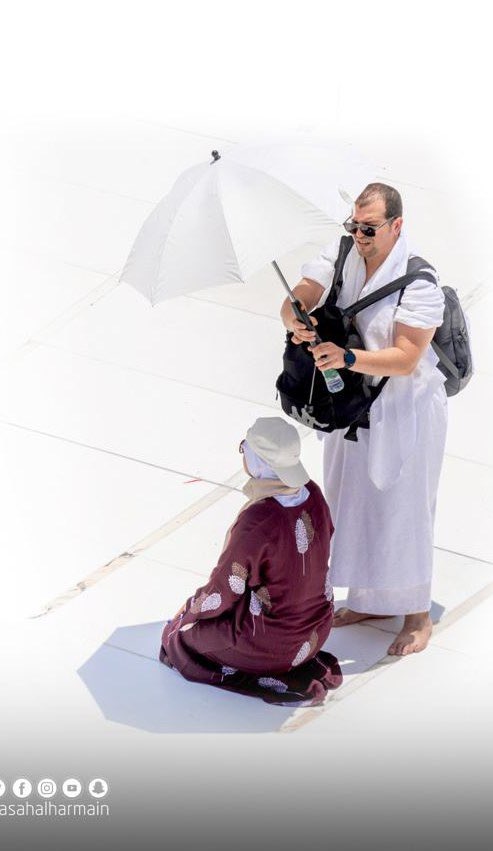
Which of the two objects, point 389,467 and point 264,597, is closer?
point 264,597

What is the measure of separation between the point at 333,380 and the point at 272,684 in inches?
46.9

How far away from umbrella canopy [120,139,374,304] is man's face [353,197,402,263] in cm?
7

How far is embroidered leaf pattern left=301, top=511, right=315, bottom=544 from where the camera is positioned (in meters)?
7.29

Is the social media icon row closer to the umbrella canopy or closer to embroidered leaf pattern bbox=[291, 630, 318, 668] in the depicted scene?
embroidered leaf pattern bbox=[291, 630, 318, 668]

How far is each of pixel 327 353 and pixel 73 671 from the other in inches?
64.9

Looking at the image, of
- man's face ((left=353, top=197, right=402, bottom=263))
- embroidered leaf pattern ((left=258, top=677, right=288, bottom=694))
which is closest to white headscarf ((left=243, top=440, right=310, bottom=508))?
embroidered leaf pattern ((left=258, top=677, right=288, bottom=694))

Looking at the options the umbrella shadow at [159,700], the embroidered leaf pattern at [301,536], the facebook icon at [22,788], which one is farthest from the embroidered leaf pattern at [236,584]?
the facebook icon at [22,788]

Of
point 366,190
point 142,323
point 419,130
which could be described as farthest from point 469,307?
point 366,190

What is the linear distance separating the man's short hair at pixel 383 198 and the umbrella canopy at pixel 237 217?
0.04m

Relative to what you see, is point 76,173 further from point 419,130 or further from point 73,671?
point 73,671

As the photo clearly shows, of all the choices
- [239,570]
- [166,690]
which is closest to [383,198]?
[239,570]

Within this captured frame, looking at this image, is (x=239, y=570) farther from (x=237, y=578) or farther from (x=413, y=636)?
(x=413, y=636)

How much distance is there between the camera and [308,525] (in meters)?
7.30

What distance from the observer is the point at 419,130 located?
1319cm
